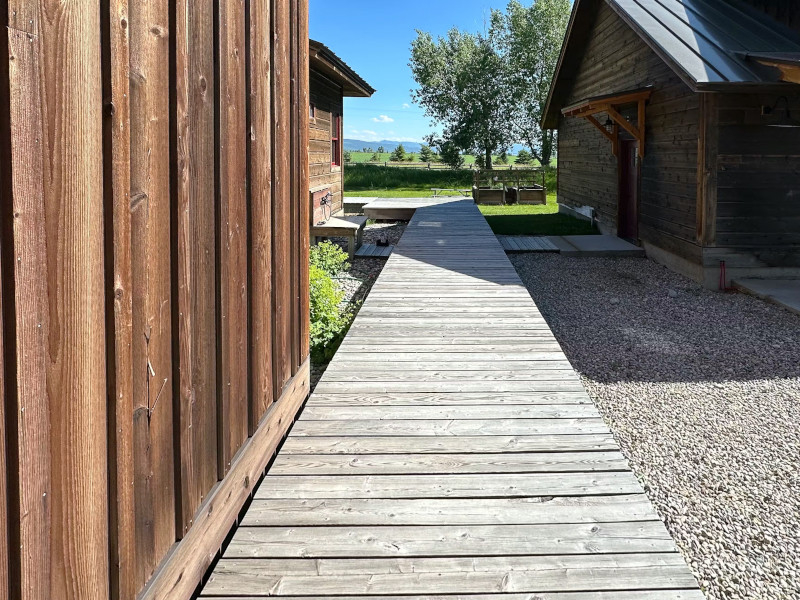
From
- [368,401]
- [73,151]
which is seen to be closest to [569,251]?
[368,401]

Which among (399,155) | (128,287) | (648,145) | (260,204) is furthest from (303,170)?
(399,155)

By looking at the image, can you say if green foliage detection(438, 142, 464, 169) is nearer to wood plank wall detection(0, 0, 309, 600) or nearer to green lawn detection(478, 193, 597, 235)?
green lawn detection(478, 193, 597, 235)

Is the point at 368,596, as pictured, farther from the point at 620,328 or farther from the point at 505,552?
the point at 620,328

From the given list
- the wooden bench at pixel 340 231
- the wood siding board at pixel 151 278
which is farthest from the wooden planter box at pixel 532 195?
the wood siding board at pixel 151 278

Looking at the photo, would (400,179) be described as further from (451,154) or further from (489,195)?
(489,195)

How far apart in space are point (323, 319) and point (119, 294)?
204 inches

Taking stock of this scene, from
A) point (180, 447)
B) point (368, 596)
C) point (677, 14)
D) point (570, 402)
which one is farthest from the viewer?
point (677, 14)

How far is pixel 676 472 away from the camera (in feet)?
13.3

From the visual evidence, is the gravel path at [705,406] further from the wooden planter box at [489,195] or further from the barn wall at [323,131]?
the wooden planter box at [489,195]

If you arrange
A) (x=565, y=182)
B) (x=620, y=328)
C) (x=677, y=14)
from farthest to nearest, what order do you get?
(x=565, y=182) < (x=677, y=14) < (x=620, y=328)

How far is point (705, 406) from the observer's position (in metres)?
5.20

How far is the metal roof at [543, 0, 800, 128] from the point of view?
28.8 ft

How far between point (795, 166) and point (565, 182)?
34.5 feet

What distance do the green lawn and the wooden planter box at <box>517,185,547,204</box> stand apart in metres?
0.33
